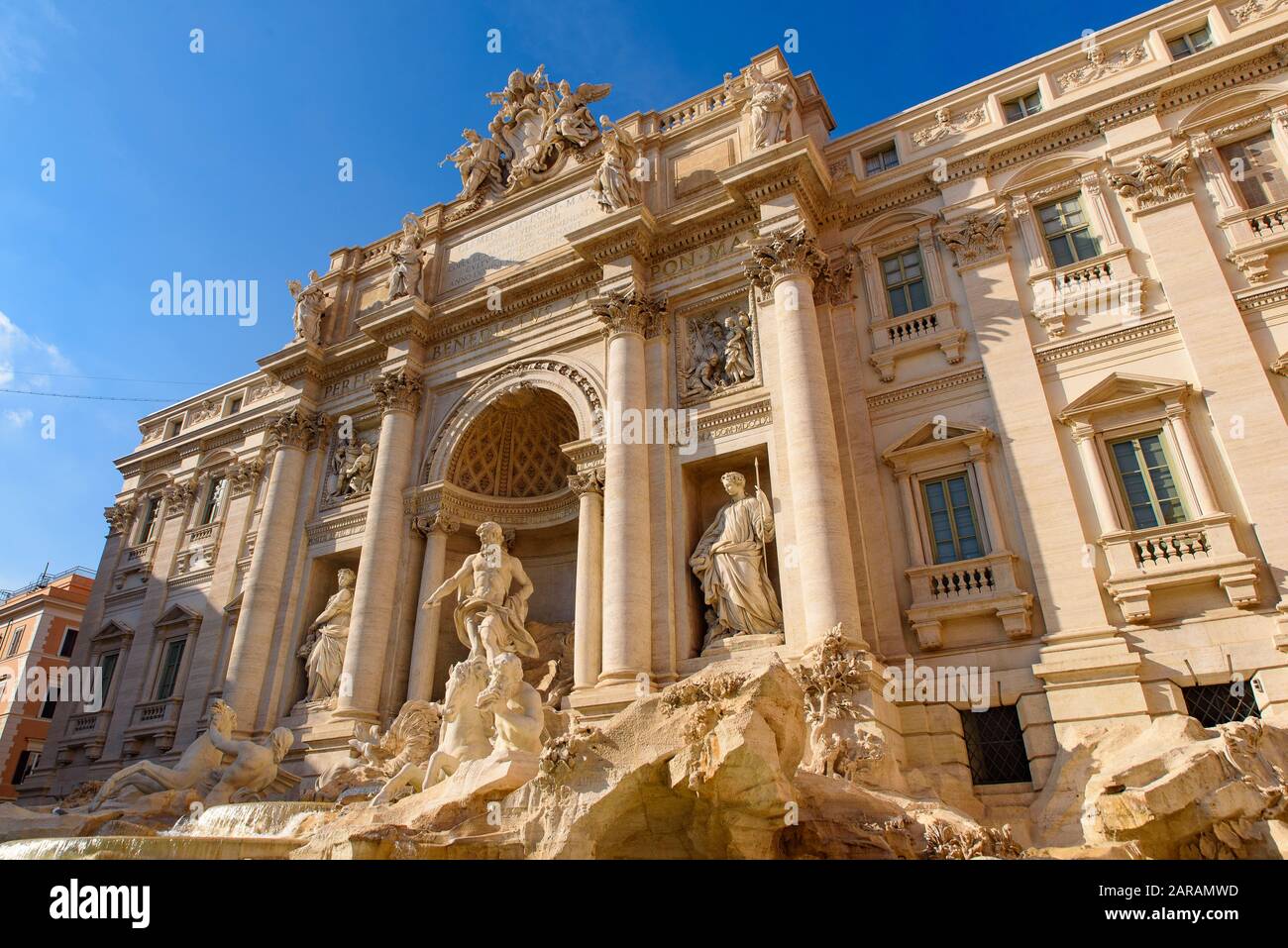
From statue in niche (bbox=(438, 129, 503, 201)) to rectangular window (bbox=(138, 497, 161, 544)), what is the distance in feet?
49.0

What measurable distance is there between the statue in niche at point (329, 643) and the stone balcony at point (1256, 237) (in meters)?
19.5

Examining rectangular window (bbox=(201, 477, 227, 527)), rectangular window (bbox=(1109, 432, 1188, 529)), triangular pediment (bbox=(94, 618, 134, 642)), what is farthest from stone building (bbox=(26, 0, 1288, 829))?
rectangular window (bbox=(201, 477, 227, 527))

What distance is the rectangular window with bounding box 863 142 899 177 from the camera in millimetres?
17875

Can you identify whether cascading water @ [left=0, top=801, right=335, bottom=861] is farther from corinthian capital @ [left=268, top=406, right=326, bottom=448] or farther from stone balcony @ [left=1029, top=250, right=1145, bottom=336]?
stone balcony @ [left=1029, top=250, right=1145, bottom=336]

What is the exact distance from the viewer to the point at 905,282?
1648 cm

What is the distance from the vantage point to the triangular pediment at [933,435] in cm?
1435

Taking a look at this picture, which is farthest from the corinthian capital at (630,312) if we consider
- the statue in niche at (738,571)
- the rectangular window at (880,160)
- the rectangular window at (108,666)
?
the rectangular window at (108,666)

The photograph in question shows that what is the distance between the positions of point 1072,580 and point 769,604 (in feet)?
16.1

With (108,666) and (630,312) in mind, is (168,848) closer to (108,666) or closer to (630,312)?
(630,312)

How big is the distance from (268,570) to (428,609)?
5225 mm

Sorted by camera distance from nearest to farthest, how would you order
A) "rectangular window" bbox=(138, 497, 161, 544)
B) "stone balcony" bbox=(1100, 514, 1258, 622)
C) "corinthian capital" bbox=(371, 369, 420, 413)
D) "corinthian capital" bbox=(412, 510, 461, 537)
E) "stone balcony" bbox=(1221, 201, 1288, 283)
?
"stone balcony" bbox=(1100, 514, 1258, 622)
"stone balcony" bbox=(1221, 201, 1288, 283)
"corinthian capital" bbox=(412, 510, 461, 537)
"corinthian capital" bbox=(371, 369, 420, 413)
"rectangular window" bbox=(138, 497, 161, 544)

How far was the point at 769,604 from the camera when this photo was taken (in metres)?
14.3

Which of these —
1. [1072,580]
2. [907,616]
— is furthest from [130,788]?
[1072,580]
